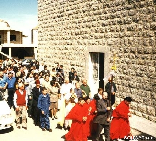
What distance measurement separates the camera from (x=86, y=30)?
11594mm

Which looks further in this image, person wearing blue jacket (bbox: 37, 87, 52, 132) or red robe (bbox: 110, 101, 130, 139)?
person wearing blue jacket (bbox: 37, 87, 52, 132)

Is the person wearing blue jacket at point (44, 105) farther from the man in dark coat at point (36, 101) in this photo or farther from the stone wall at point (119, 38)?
the stone wall at point (119, 38)

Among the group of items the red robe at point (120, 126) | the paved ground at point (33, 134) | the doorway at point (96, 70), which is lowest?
the paved ground at point (33, 134)

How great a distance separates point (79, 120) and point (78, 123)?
0.59 feet

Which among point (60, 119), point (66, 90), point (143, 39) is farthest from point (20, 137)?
point (143, 39)

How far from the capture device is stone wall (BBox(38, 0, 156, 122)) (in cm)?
870

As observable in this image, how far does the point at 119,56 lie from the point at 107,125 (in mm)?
4115

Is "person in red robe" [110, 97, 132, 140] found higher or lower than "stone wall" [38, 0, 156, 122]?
lower

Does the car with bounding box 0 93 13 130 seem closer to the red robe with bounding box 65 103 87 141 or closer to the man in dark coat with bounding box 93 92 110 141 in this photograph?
the red robe with bounding box 65 103 87 141

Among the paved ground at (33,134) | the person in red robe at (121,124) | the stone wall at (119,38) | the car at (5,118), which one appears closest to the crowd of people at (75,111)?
the person in red robe at (121,124)

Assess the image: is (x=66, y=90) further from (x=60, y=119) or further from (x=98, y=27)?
(x=98, y=27)

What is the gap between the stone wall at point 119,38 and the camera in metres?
8.70

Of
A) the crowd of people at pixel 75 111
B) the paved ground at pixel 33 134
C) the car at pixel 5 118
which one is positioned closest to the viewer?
the crowd of people at pixel 75 111

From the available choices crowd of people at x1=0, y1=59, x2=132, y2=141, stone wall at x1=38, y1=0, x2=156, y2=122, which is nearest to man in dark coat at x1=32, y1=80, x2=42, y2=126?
crowd of people at x1=0, y1=59, x2=132, y2=141
